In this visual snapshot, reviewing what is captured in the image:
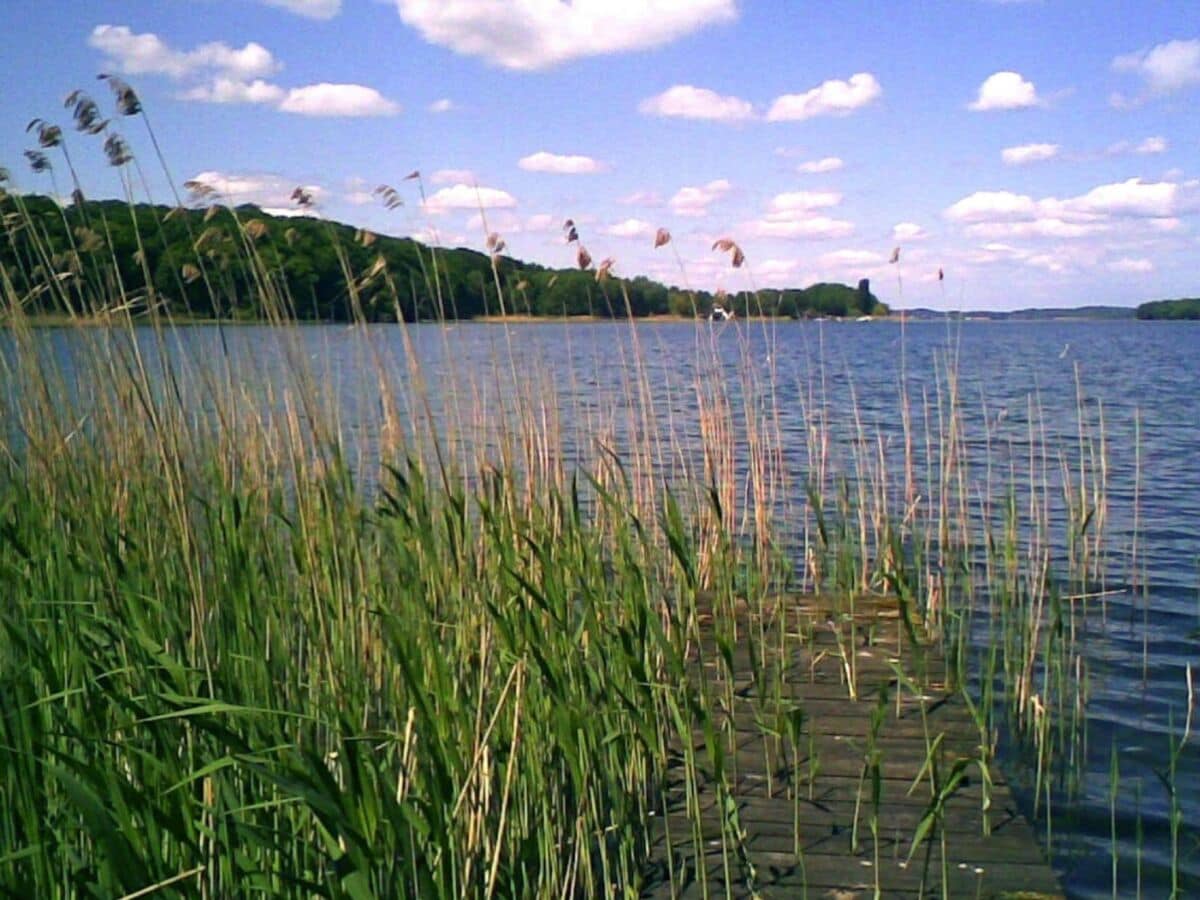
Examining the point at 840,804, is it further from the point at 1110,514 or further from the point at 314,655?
the point at 1110,514

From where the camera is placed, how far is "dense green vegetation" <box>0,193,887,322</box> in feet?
10.1

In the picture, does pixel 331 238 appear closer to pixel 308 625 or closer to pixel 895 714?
pixel 308 625

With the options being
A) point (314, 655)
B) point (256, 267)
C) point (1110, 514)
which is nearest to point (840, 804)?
point (314, 655)

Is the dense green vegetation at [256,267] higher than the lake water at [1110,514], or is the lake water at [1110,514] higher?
the dense green vegetation at [256,267]

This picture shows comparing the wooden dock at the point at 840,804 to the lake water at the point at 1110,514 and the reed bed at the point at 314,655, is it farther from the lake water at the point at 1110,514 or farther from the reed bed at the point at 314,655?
the lake water at the point at 1110,514

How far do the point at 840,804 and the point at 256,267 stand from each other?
2.09 m

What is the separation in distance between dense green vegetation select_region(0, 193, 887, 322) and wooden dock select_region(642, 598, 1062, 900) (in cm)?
157

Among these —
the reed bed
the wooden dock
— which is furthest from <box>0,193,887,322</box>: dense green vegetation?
the wooden dock

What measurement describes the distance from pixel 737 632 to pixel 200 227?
255cm

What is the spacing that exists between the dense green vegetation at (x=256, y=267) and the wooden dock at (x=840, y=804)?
1568mm

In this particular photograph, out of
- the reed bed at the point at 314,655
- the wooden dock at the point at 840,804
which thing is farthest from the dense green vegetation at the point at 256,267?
the wooden dock at the point at 840,804

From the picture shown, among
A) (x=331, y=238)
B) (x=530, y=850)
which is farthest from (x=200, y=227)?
(x=530, y=850)

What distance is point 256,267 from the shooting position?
3018mm

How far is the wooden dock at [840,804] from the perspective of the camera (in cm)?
252
